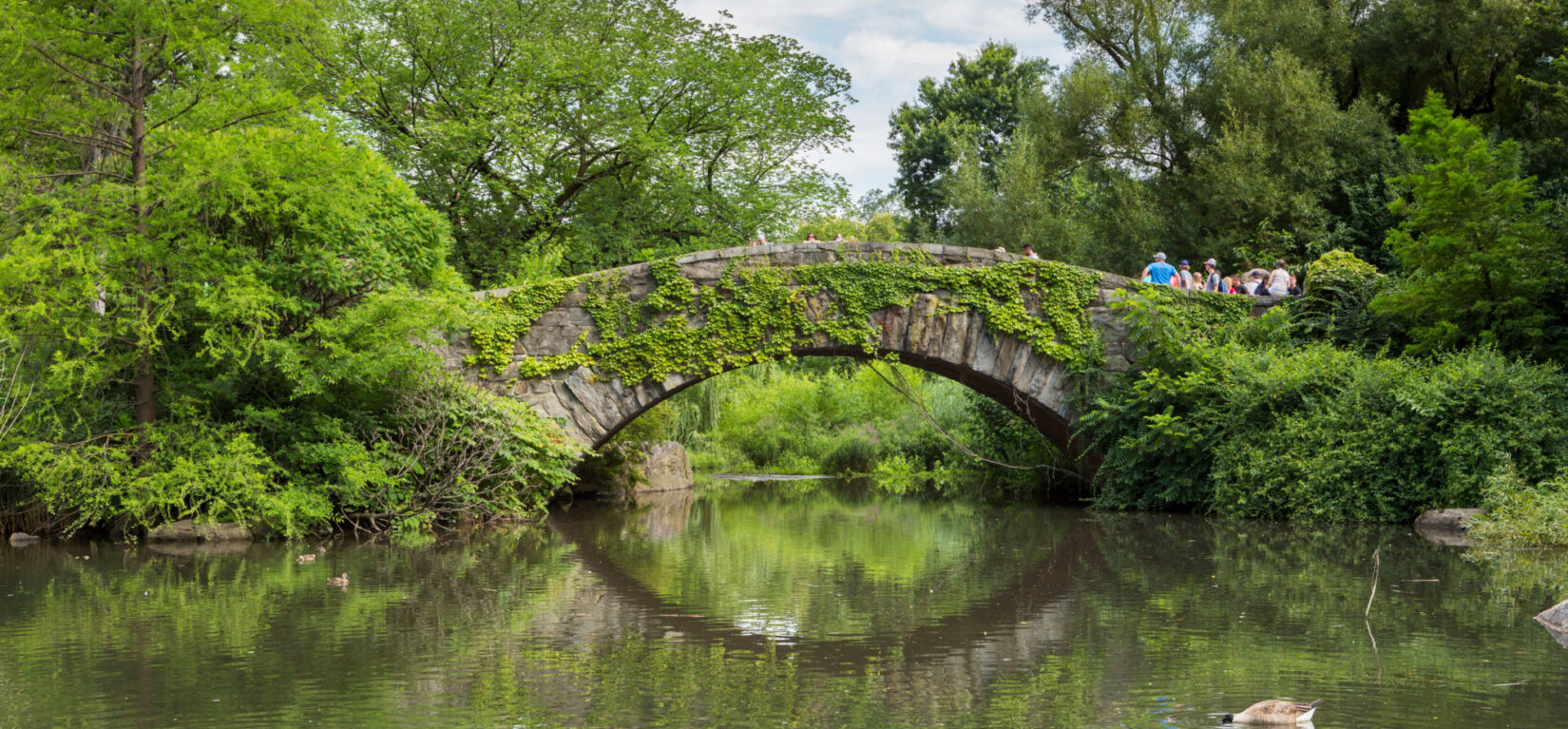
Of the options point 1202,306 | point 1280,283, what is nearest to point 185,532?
point 1202,306

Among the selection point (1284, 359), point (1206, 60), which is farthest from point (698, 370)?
point (1206, 60)

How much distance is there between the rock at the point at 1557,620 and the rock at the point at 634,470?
508 inches

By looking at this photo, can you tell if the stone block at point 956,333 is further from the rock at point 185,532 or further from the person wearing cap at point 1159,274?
the rock at point 185,532

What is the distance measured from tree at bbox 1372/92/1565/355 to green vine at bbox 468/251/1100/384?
3.68 meters

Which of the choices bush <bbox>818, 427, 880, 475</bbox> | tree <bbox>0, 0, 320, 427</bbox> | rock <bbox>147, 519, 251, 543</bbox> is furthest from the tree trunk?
bush <bbox>818, 427, 880, 475</bbox>

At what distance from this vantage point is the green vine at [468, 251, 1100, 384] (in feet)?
50.2

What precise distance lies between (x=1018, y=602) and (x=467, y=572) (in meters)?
4.19

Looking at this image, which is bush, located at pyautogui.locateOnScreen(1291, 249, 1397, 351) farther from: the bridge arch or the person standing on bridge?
the bridge arch

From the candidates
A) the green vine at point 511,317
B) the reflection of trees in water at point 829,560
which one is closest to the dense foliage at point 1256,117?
the reflection of trees in water at point 829,560

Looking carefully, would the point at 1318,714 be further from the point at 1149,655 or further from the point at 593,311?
the point at 593,311

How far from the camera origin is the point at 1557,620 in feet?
23.4

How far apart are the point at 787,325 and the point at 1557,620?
9.81 meters

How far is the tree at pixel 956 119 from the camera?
4041cm

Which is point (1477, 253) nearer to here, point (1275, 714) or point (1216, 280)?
point (1216, 280)
